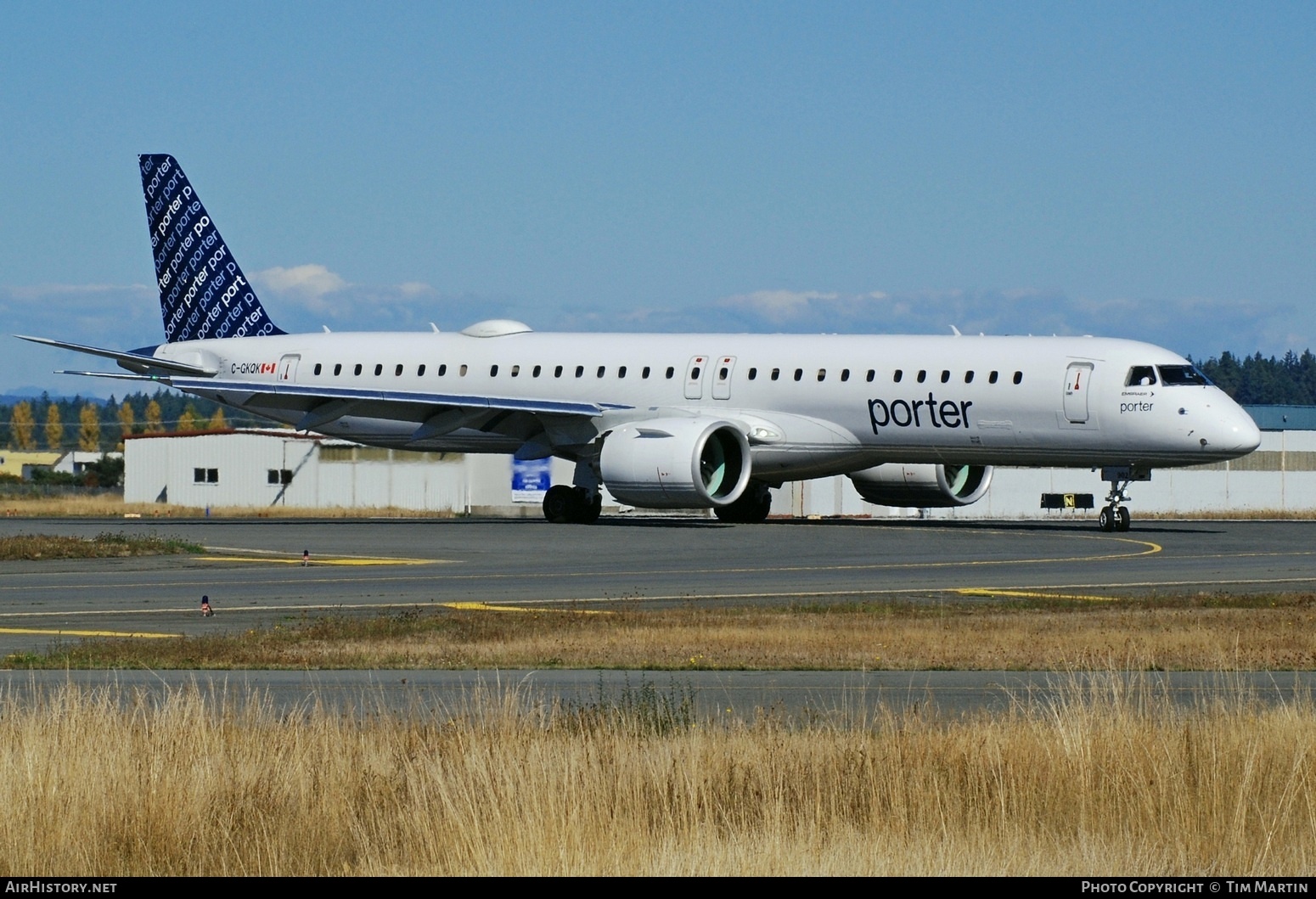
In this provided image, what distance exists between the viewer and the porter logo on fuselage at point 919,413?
42.0 m

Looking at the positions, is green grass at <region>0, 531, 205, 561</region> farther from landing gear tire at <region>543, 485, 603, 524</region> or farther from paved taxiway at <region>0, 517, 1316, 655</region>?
landing gear tire at <region>543, 485, 603, 524</region>

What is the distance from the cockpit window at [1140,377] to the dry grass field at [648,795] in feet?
92.7

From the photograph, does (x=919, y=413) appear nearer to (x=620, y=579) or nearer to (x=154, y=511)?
(x=620, y=579)

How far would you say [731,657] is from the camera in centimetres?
1961

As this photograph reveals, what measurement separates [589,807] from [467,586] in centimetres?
1921

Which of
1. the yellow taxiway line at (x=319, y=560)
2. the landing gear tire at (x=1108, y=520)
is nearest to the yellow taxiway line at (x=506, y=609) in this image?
the yellow taxiway line at (x=319, y=560)

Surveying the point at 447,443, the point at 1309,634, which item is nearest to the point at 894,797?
the point at 1309,634

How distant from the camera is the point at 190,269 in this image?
5616 centimetres

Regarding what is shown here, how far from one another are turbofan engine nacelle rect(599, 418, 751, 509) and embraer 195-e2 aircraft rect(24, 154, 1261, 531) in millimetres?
50

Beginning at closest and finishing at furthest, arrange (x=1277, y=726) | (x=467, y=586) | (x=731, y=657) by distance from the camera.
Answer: (x=1277, y=726) < (x=731, y=657) < (x=467, y=586)

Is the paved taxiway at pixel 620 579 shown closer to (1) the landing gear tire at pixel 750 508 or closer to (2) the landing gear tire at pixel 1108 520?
(2) the landing gear tire at pixel 1108 520

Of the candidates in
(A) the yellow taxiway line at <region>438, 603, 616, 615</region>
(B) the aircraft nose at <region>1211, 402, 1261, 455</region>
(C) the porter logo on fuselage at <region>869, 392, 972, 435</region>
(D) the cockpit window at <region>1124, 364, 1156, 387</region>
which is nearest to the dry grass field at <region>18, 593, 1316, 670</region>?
(A) the yellow taxiway line at <region>438, 603, 616, 615</region>

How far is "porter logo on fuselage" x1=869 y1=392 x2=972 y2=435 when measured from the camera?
41969 millimetres
